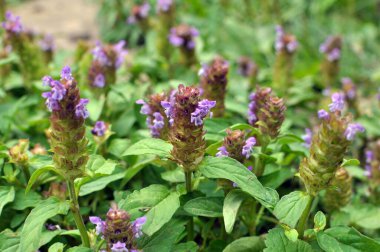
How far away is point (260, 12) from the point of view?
24.2 ft

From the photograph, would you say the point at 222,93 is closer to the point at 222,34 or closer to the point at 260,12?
the point at 222,34

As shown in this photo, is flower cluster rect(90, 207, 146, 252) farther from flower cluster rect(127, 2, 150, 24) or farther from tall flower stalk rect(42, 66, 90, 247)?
flower cluster rect(127, 2, 150, 24)

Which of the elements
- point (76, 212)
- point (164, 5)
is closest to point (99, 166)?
point (76, 212)

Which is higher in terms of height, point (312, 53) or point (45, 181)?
point (312, 53)

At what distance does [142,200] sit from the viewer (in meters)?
2.42

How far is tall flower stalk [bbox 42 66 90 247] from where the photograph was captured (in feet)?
7.06

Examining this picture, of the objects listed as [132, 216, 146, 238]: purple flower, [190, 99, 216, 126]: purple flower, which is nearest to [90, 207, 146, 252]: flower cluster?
[132, 216, 146, 238]: purple flower

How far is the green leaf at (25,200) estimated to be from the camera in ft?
9.30

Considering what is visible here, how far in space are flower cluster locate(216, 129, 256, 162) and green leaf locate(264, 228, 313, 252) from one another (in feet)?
1.34

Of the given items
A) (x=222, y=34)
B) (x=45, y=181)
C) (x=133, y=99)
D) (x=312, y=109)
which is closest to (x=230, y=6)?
(x=222, y=34)

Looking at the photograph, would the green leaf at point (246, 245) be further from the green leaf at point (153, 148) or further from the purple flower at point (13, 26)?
the purple flower at point (13, 26)

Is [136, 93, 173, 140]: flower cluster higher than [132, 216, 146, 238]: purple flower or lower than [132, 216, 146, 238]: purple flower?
higher

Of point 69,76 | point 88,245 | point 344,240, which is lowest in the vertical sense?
point 88,245

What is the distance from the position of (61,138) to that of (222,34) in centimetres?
445
